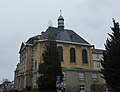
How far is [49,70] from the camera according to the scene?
34688mm

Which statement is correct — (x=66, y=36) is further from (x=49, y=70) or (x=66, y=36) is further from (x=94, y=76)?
(x=49, y=70)

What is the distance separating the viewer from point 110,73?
1171 inches

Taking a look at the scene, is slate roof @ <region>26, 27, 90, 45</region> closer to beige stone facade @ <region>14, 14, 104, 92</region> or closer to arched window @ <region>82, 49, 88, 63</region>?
beige stone facade @ <region>14, 14, 104, 92</region>

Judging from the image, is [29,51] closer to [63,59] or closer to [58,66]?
[63,59]

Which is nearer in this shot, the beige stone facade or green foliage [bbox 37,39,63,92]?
green foliage [bbox 37,39,63,92]

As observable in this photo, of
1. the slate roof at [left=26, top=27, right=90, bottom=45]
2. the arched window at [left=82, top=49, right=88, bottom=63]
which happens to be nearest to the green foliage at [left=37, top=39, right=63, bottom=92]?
the slate roof at [left=26, top=27, right=90, bottom=45]

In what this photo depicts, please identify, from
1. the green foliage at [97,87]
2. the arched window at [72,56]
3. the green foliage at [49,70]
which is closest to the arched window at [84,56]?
the arched window at [72,56]

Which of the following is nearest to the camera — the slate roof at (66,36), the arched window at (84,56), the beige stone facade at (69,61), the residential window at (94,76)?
the beige stone facade at (69,61)

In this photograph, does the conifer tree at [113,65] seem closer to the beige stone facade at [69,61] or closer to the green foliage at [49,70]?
the green foliage at [49,70]

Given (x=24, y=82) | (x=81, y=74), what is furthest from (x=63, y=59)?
(x=24, y=82)

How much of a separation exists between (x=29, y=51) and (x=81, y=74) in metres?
19.4

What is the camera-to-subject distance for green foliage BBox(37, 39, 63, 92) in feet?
112

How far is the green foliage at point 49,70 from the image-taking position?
34156 mm

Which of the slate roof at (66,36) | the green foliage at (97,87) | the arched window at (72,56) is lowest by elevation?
the green foliage at (97,87)
